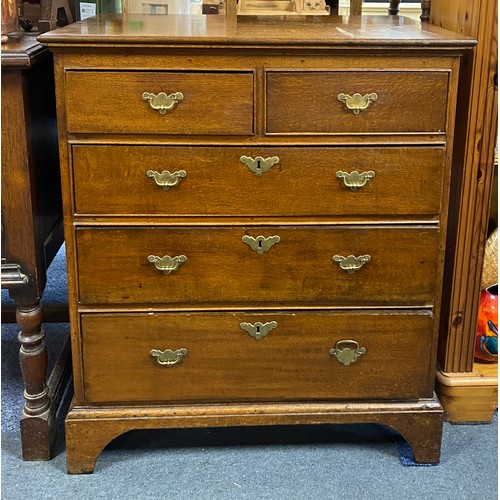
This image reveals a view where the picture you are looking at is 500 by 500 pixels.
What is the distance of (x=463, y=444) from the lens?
188cm

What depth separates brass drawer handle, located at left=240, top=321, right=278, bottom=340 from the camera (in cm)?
170

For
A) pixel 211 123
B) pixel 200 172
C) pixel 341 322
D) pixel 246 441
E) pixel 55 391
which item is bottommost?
pixel 246 441

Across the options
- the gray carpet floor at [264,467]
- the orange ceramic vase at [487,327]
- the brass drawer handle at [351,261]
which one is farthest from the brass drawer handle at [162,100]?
the orange ceramic vase at [487,327]

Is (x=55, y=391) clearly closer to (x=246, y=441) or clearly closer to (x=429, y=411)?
(x=246, y=441)

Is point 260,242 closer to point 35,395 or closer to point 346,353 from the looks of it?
→ point 346,353

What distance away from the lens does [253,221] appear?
1.63 metres

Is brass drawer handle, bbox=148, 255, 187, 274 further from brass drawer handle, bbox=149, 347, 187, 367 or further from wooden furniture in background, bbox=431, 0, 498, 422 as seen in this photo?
wooden furniture in background, bbox=431, 0, 498, 422

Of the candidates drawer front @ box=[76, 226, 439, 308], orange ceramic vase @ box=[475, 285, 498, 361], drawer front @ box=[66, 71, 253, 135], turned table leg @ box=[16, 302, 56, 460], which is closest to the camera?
drawer front @ box=[66, 71, 253, 135]

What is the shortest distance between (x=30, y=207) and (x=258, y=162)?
0.50 meters

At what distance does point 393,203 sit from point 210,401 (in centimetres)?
62

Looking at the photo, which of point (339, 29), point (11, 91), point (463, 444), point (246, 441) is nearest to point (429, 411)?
point (463, 444)

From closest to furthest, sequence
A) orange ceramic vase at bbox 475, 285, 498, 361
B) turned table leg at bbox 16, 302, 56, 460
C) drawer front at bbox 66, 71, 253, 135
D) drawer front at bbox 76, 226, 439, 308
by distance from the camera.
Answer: drawer front at bbox 66, 71, 253, 135, drawer front at bbox 76, 226, 439, 308, turned table leg at bbox 16, 302, 56, 460, orange ceramic vase at bbox 475, 285, 498, 361

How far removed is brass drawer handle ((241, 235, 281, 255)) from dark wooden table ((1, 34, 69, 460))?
470 millimetres

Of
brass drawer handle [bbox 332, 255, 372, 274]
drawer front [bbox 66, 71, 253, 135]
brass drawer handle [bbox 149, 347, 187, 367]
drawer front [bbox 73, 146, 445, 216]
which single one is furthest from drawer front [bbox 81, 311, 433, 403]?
drawer front [bbox 66, 71, 253, 135]
